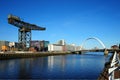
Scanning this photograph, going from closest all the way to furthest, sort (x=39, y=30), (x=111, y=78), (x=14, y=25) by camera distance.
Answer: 1. (x=111, y=78)
2. (x=14, y=25)
3. (x=39, y=30)

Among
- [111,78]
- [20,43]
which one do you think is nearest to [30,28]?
[20,43]

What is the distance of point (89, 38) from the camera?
173m

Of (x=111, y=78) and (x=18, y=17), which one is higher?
(x=18, y=17)

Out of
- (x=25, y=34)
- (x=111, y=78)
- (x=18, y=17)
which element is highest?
(x=18, y=17)

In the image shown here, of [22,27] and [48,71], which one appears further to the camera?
[22,27]

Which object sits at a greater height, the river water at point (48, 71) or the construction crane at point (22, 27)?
the construction crane at point (22, 27)

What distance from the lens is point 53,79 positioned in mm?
27312

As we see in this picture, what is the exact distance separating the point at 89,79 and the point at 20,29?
7396 centimetres

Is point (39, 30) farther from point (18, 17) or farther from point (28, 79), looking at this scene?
point (28, 79)

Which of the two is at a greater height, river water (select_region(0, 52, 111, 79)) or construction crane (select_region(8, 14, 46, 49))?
construction crane (select_region(8, 14, 46, 49))

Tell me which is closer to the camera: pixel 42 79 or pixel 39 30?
pixel 42 79

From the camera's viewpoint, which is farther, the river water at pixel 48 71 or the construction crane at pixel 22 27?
the construction crane at pixel 22 27

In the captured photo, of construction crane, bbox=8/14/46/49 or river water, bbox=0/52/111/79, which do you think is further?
construction crane, bbox=8/14/46/49

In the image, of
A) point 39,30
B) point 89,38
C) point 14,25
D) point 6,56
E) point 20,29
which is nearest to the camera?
point 6,56
